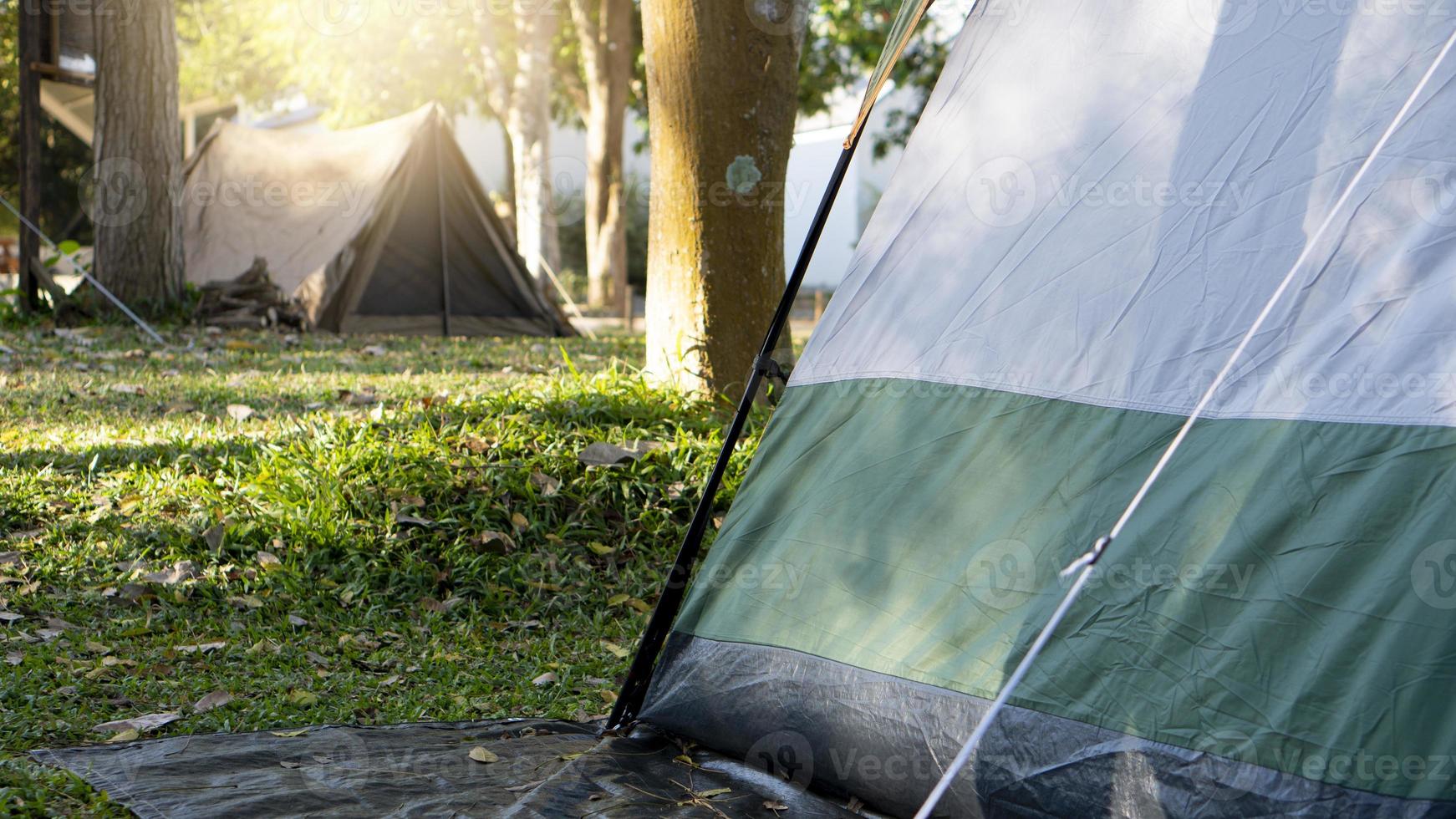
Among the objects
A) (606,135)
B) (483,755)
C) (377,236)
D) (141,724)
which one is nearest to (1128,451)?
(483,755)

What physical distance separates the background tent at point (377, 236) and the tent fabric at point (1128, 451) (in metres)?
7.47

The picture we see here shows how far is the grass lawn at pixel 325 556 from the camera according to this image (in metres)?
3.10

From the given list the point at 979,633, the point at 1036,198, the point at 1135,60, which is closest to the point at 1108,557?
the point at 979,633

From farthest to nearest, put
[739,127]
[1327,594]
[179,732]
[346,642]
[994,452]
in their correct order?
[739,127] < [346,642] < [179,732] < [994,452] < [1327,594]

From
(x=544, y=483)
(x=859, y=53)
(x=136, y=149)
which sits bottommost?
(x=544, y=483)

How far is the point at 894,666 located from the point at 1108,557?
1.56 feet

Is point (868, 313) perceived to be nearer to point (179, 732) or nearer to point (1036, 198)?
point (1036, 198)

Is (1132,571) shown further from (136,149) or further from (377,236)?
(136,149)

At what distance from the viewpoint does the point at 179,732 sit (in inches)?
111

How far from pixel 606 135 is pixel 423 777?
615 inches

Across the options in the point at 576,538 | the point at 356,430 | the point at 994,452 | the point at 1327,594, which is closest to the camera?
the point at 1327,594

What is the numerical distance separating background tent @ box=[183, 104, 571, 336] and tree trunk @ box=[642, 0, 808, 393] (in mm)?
5237

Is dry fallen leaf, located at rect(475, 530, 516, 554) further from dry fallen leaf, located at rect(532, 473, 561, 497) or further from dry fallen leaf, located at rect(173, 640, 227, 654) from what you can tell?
dry fallen leaf, located at rect(173, 640, 227, 654)

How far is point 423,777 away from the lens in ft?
8.41
